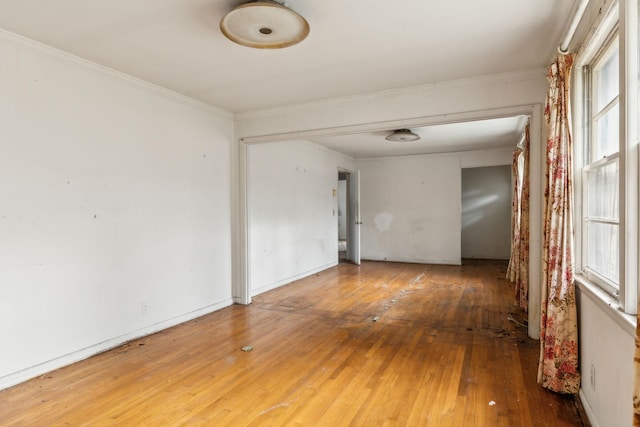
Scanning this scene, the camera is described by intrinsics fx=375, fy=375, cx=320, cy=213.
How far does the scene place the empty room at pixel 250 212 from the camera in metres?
2.30

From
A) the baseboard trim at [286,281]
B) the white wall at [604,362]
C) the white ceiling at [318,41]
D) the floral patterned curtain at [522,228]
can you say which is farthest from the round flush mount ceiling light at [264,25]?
the baseboard trim at [286,281]

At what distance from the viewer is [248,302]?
5020 millimetres

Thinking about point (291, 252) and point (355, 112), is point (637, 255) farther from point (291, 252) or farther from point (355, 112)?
point (291, 252)

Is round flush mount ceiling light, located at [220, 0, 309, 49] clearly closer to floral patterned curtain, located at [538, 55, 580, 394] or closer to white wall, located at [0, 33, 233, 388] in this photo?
white wall, located at [0, 33, 233, 388]

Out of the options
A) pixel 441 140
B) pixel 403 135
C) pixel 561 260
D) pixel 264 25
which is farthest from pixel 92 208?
pixel 441 140

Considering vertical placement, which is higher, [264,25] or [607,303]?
[264,25]

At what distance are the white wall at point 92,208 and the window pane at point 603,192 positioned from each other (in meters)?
3.77

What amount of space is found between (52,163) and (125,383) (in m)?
1.81

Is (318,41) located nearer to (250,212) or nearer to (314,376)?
(314,376)

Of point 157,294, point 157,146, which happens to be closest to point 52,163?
point 157,146

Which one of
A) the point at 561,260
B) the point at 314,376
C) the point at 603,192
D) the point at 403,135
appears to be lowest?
the point at 314,376

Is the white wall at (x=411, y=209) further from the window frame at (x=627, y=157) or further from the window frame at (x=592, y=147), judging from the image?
the window frame at (x=627, y=157)

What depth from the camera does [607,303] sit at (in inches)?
74.7

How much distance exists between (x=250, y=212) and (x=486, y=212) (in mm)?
6308
